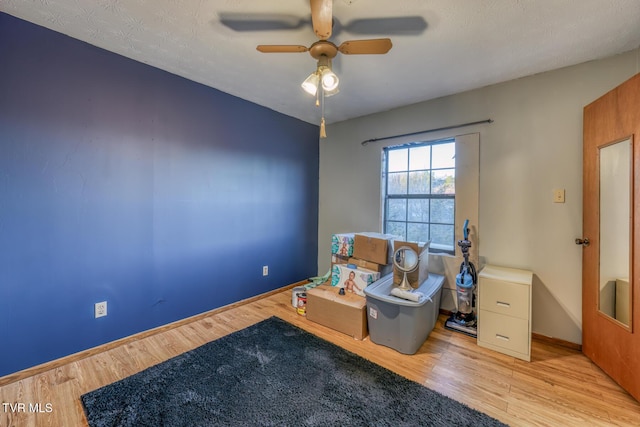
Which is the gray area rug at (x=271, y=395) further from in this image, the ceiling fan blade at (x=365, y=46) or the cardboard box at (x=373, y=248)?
the ceiling fan blade at (x=365, y=46)

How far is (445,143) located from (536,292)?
5.38 feet

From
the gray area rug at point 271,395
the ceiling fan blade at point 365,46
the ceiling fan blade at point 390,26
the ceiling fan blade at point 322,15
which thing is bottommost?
the gray area rug at point 271,395

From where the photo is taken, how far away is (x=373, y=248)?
2555 mm

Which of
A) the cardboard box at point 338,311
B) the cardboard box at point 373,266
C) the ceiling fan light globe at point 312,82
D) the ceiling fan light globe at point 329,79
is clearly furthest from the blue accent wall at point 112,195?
the ceiling fan light globe at point 329,79

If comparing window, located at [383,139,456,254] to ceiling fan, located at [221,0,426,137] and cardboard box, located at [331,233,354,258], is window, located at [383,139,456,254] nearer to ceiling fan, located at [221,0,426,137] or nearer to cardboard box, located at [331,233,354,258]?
cardboard box, located at [331,233,354,258]

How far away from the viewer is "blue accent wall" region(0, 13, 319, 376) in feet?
5.62

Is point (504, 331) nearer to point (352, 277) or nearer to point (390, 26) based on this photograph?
point (352, 277)

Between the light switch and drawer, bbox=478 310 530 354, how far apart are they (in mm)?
1053

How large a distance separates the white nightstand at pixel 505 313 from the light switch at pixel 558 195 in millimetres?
670

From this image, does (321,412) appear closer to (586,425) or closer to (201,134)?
(586,425)

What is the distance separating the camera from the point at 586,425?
1.38m

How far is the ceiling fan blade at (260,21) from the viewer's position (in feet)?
5.27

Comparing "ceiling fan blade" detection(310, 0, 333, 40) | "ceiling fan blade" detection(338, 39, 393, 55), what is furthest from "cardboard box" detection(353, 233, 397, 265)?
"ceiling fan blade" detection(310, 0, 333, 40)

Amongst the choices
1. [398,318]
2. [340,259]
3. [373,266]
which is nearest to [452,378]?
[398,318]
